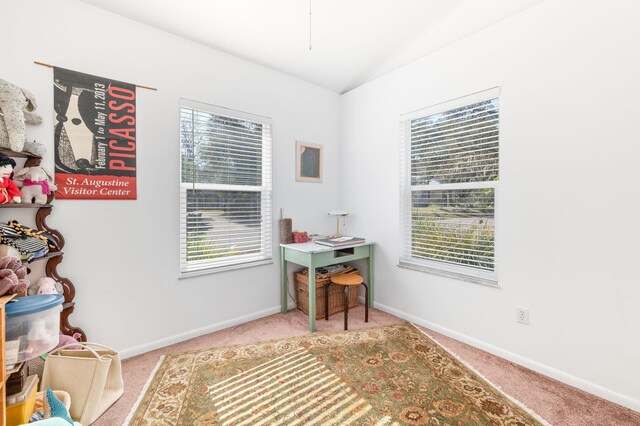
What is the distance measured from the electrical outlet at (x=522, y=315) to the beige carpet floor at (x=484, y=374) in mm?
Answer: 333

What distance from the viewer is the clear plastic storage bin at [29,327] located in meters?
1.28

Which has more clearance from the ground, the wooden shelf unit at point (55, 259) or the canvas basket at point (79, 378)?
the wooden shelf unit at point (55, 259)

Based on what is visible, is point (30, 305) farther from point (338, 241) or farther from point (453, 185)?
point (453, 185)

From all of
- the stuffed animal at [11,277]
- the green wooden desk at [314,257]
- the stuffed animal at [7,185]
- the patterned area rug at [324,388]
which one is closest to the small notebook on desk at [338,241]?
the green wooden desk at [314,257]

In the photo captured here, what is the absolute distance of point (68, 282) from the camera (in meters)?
1.93

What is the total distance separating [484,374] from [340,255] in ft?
5.01

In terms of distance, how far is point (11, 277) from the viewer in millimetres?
1296

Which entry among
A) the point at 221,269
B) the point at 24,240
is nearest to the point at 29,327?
the point at 24,240

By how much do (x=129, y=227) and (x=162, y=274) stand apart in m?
0.47

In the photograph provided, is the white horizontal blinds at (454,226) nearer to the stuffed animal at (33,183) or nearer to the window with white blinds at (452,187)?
the window with white blinds at (452,187)

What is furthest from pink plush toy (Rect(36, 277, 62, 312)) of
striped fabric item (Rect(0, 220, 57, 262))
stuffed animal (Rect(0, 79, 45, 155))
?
stuffed animal (Rect(0, 79, 45, 155))

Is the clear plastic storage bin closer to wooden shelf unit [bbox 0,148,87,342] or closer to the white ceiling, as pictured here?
wooden shelf unit [bbox 0,148,87,342]

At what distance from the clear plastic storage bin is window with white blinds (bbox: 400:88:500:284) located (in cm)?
268

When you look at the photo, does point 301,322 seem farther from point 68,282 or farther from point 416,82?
point 416,82
